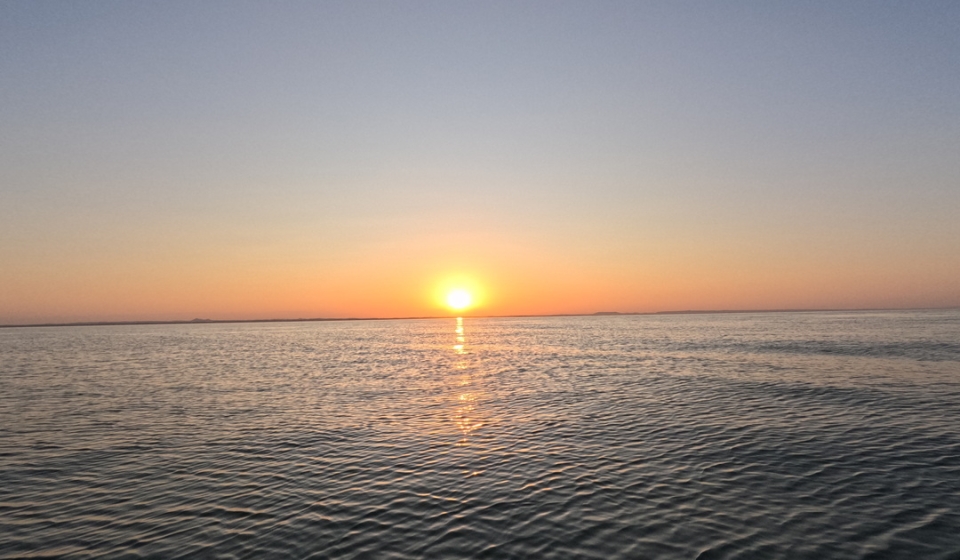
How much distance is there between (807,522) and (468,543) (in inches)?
408

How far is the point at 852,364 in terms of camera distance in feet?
183

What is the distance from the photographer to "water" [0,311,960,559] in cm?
1446

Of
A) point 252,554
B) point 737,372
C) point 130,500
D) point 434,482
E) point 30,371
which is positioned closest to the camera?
point 252,554

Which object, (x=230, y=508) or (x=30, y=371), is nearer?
(x=230, y=508)

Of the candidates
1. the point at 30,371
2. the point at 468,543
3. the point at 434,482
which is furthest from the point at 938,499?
the point at 30,371

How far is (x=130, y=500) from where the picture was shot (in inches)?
720

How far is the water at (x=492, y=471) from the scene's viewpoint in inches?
569

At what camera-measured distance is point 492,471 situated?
69.4 feet

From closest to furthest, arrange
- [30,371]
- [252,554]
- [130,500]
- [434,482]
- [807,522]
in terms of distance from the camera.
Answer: [252,554], [807,522], [130,500], [434,482], [30,371]

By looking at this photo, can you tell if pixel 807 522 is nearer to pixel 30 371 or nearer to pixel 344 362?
pixel 344 362

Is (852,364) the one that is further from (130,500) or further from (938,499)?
(130,500)

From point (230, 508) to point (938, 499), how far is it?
79.1ft

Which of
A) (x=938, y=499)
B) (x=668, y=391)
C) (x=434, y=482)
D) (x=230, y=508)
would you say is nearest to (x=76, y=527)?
(x=230, y=508)

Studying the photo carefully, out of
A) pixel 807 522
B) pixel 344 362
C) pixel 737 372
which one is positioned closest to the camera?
pixel 807 522
